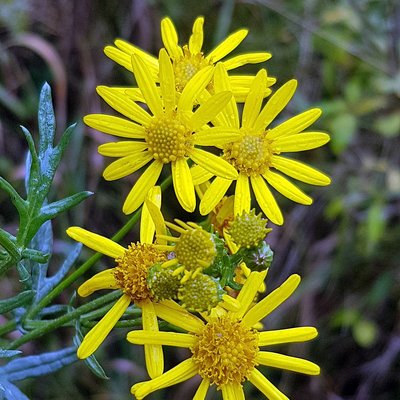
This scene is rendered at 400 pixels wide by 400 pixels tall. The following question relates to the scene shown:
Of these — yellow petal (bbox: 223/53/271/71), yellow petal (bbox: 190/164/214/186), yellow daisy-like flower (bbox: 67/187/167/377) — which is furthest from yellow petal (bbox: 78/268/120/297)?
Result: yellow petal (bbox: 223/53/271/71)

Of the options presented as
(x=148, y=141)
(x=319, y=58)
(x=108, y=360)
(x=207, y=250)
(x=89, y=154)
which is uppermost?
(x=319, y=58)

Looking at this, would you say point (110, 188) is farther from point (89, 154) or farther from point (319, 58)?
point (319, 58)

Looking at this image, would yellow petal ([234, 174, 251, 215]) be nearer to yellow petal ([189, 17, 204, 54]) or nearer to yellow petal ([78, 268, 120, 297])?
yellow petal ([78, 268, 120, 297])

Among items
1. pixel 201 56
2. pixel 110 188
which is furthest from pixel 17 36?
pixel 201 56

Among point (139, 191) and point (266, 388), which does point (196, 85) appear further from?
point (266, 388)

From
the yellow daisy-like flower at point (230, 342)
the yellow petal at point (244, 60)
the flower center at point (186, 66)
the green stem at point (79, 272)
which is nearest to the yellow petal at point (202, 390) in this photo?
the yellow daisy-like flower at point (230, 342)
